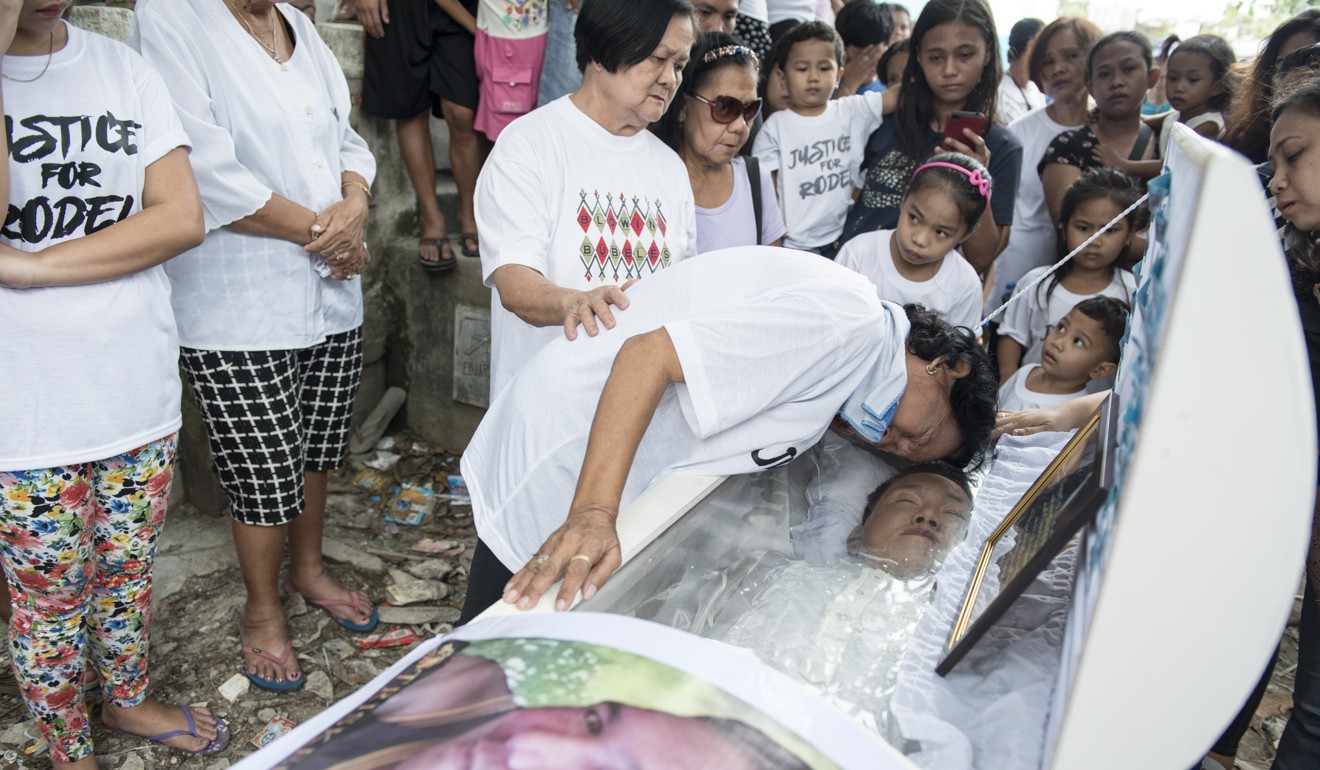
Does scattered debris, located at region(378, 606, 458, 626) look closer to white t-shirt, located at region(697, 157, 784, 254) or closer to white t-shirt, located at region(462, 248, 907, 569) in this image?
white t-shirt, located at region(462, 248, 907, 569)

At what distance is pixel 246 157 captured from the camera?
2.11m

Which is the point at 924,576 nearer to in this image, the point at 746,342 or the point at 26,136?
the point at 746,342

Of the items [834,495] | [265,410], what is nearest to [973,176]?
[834,495]

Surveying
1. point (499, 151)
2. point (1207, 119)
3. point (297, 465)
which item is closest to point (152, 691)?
point (297, 465)

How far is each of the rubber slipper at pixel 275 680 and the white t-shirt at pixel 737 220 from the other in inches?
62.7

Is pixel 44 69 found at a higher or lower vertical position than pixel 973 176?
higher

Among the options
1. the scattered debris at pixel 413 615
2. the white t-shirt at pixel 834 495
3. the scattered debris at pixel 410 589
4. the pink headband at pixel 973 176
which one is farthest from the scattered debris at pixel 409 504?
the pink headband at pixel 973 176

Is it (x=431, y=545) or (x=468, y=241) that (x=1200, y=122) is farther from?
(x=431, y=545)

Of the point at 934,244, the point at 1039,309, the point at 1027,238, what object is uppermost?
the point at 934,244

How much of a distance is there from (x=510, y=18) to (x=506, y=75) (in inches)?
7.4

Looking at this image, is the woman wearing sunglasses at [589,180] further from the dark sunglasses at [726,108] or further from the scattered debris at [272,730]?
the scattered debris at [272,730]

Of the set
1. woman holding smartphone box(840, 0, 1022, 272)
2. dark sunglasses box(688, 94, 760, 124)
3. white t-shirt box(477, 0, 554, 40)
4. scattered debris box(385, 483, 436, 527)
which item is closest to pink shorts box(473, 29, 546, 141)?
white t-shirt box(477, 0, 554, 40)

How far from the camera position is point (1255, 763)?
248cm

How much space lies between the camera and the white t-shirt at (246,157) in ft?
6.43
